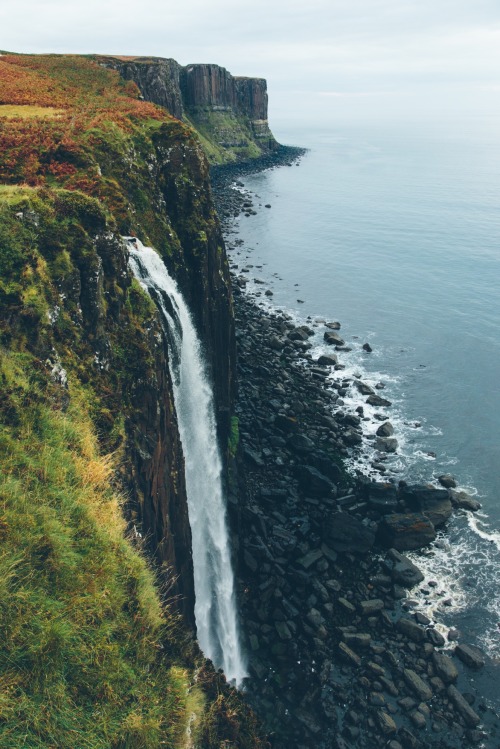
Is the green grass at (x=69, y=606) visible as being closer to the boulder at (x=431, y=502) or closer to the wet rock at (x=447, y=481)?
the boulder at (x=431, y=502)

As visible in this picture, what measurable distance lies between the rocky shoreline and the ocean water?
69.8 inches

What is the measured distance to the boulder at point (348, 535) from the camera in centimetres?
2919

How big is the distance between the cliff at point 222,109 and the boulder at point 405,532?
381 ft

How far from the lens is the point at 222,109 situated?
159m

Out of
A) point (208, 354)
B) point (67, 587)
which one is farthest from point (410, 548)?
point (67, 587)

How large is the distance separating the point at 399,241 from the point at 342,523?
71.8 meters

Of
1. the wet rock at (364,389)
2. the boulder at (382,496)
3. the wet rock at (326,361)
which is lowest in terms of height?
the boulder at (382,496)

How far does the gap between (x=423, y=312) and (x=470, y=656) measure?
4620cm

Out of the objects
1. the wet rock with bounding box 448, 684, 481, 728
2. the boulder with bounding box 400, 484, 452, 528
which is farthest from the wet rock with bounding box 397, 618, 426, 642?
the boulder with bounding box 400, 484, 452, 528

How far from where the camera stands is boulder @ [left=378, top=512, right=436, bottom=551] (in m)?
30.0

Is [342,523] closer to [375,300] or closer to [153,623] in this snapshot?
[153,623]

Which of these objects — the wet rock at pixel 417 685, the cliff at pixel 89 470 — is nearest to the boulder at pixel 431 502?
the wet rock at pixel 417 685

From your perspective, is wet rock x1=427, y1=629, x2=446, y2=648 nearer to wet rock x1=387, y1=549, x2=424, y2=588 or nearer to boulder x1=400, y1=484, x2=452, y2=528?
wet rock x1=387, y1=549, x2=424, y2=588

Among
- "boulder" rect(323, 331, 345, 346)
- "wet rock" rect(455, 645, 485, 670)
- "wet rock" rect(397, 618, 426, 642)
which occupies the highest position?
"boulder" rect(323, 331, 345, 346)
